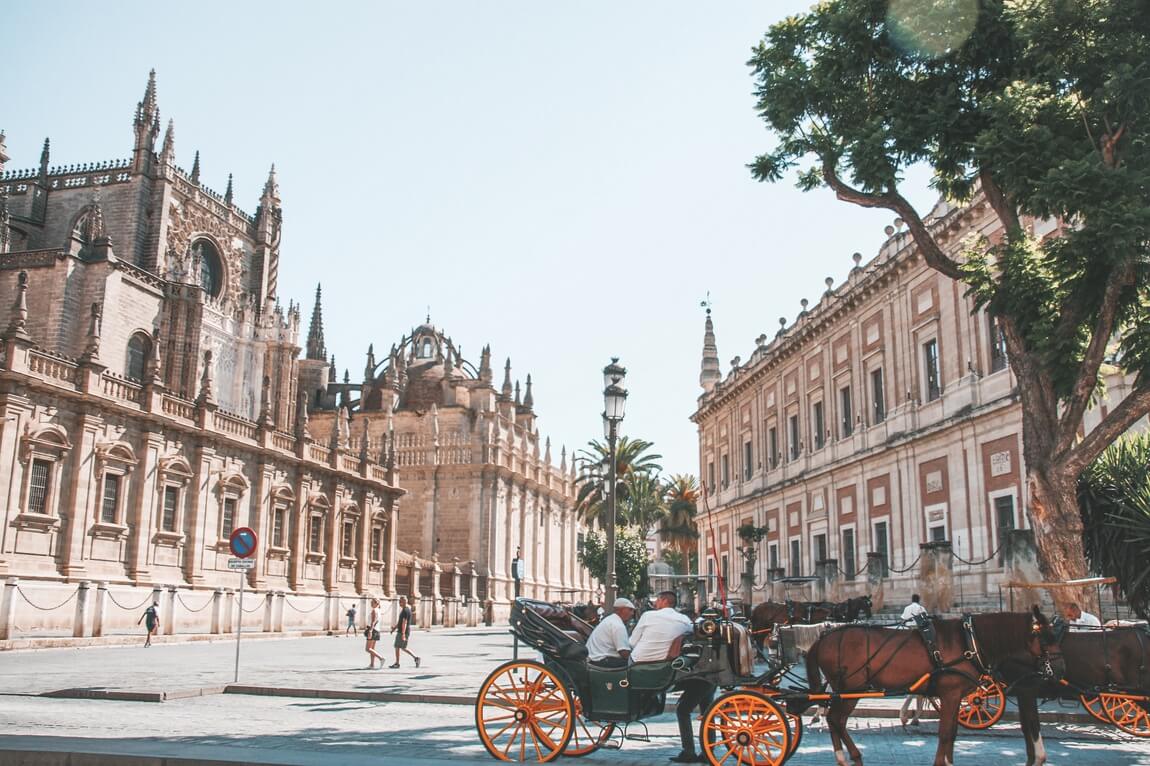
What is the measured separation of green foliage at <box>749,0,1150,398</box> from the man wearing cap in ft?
24.1

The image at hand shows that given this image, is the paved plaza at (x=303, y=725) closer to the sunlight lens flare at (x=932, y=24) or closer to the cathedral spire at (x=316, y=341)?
the sunlight lens flare at (x=932, y=24)

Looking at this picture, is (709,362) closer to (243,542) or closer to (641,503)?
(641,503)

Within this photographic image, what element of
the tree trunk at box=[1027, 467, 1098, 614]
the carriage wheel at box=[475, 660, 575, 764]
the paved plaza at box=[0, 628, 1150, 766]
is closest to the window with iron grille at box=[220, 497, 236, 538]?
the paved plaza at box=[0, 628, 1150, 766]

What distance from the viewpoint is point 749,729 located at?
23.0 feet

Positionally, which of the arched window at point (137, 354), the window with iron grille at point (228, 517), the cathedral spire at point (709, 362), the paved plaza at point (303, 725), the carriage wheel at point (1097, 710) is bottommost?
the paved plaza at point (303, 725)

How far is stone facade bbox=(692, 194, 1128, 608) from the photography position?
2317cm

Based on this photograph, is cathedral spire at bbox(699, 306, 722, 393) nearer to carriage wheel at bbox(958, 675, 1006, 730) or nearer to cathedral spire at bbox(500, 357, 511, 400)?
cathedral spire at bbox(500, 357, 511, 400)

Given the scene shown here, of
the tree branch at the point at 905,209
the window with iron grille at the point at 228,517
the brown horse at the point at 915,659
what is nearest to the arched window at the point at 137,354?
the window with iron grille at the point at 228,517

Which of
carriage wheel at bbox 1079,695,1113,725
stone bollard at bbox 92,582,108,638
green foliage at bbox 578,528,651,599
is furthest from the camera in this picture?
green foliage at bbox 578,528,651,599

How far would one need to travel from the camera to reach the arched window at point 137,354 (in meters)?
38.8

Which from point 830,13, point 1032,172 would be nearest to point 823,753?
point 1032,172

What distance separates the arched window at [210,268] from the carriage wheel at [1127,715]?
44079 millimetres

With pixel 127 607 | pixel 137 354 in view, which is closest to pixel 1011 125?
pixel 127 607

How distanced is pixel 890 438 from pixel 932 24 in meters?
17.9
